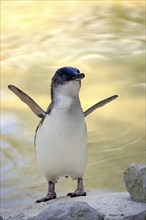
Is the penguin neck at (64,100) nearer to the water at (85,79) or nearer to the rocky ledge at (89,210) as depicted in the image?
the rocky ledge at (89,210)

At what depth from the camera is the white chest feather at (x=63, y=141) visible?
6.63ft

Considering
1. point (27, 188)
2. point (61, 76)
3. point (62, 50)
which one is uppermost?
point (61, 76)

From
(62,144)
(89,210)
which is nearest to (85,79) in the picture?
(62,144)

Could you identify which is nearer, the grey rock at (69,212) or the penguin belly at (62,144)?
the grey rock at (69,212)

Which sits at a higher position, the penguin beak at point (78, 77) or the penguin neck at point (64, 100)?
the penguin beak at point (78, 77)

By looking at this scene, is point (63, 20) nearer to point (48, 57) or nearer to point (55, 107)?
point (48, 57)

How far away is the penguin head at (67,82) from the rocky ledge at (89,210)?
0.32 meters

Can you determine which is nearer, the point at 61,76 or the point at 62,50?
the point at 61,76

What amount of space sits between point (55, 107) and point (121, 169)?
4.35 ft

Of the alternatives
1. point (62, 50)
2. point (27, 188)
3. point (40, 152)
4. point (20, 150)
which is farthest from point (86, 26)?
point (40, 152)

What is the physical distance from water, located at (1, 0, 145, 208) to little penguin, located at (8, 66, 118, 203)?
2.63 ft

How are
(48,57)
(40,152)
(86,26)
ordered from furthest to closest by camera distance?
(86,26), (48,57), (40,152)

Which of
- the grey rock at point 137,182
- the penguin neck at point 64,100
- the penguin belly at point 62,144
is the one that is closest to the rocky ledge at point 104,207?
the grey rock at point 137,182

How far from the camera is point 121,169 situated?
329cm
